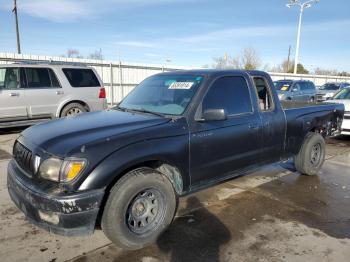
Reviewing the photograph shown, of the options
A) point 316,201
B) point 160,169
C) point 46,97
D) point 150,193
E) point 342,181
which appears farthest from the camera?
point 46,97

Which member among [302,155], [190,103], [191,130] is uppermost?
[190,103]

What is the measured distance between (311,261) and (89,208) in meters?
2.22

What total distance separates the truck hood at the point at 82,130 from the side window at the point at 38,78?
599cm

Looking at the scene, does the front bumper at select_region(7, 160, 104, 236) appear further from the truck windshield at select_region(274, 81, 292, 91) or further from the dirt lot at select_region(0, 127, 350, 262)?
the truck windshield at select_region(274, 81, 292, 91)

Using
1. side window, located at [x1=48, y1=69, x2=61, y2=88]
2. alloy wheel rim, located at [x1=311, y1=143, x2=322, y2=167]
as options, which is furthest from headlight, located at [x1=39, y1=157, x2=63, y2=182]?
side window, located at [x1=48, y1=69, x2=61, y2=88]

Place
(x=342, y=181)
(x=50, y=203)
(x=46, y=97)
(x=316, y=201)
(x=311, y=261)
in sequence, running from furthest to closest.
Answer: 1. (x=46, y=97)
2. (x=342, y=181)
3. (x=316, y=201)
4. (x=311, y=261)
5. (x=50, y=203)

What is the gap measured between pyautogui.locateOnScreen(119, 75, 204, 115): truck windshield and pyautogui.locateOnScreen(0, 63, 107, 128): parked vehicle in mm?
5510

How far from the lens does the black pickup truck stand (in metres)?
3.00

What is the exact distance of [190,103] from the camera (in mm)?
3893

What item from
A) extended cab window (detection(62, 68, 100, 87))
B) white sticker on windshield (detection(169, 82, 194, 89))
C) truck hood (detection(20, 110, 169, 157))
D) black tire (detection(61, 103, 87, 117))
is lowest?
black tire (detection(61, 103, 87, 117))

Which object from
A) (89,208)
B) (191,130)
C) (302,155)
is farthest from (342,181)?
(89,208)

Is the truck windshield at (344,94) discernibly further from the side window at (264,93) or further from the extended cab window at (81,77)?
the extended cab window at (81,77)

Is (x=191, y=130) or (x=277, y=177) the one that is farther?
(x=277, y=177)

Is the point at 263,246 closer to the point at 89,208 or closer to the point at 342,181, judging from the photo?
the point at 89,208
